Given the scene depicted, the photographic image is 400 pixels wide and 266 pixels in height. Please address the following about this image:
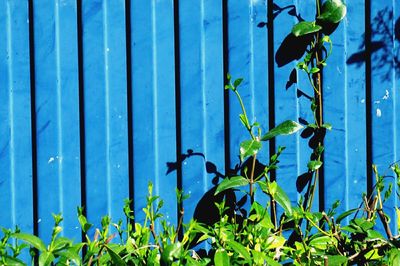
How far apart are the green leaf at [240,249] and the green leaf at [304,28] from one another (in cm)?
92

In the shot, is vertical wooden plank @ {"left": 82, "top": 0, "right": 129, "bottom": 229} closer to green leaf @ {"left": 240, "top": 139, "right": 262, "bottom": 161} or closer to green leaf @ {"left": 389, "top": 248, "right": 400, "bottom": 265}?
green leaf @ {"left": 240, "top": 139, "right": 262, "bottom": 161}

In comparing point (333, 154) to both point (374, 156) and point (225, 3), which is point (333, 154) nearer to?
point (374, 156)

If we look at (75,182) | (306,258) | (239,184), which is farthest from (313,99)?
(75,182)

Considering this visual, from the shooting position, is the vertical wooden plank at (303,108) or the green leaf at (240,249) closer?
the green leaf at (240,249)

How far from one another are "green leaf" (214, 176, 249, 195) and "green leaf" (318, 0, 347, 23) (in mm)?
677

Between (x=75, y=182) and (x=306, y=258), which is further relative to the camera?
(x=75, y=182)

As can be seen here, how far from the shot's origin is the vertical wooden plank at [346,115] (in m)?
3.64

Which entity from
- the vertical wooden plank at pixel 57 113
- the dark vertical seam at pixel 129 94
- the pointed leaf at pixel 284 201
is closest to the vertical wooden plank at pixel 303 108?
the pointed leaf at pixel 284 201

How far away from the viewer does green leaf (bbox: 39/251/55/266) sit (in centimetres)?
293

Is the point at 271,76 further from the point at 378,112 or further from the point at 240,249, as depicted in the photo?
the point at 240,249

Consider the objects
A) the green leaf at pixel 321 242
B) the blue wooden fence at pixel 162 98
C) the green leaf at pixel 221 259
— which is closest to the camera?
the green leaf at pixel 221 259

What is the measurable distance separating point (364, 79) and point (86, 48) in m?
1.06

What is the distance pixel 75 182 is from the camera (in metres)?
3.56

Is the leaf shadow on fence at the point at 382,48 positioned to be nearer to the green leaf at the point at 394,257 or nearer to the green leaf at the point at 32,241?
the green leaf at the point at 394,257
